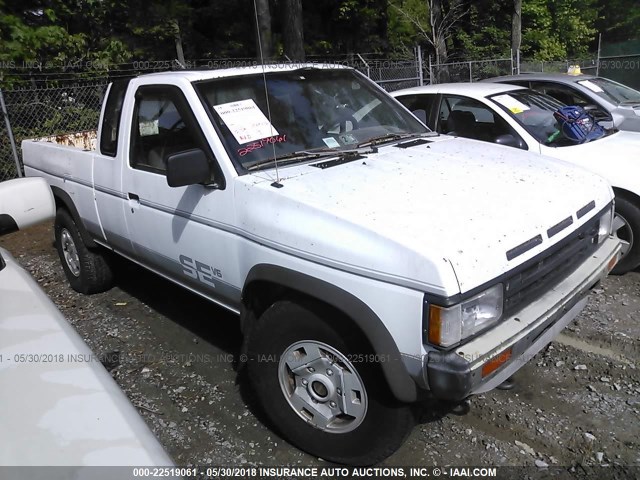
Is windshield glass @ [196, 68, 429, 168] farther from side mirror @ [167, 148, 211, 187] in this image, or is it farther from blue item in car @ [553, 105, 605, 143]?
blue item in car @ [553, 105, 605, 143]

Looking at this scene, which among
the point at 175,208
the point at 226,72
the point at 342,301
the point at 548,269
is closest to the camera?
the point at 342,301

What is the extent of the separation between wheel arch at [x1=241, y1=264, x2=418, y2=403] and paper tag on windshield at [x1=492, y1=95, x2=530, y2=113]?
3.72 meters

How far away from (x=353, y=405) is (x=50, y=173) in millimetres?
3918

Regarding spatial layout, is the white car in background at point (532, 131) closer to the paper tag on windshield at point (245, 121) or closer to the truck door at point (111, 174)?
the paper tag on windshield at point (245, 121)

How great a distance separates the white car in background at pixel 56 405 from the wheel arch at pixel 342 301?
103cm

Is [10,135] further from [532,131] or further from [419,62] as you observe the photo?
[419,62]

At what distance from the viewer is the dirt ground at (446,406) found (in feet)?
9.32

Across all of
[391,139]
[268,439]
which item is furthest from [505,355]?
[391,139]

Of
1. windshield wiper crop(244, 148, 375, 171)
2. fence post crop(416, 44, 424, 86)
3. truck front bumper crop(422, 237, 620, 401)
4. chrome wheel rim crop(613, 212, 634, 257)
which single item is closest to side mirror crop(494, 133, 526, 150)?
chrome wheel rim crop(613, 212, 634, 257)

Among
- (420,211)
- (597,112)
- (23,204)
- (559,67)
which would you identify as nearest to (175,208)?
(23,204)

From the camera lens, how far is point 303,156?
124 inches

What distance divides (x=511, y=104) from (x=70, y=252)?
183 inches

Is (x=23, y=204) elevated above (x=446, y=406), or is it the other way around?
(x=23, y=204)

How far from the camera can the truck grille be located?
7.87 ft
